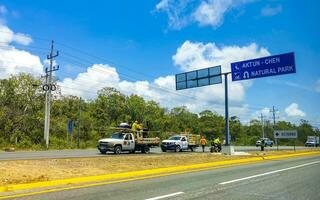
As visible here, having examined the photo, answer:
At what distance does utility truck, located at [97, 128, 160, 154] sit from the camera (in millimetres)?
31516

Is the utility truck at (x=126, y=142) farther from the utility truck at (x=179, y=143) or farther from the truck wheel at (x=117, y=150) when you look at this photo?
the utility truck at (x=179, y=143)

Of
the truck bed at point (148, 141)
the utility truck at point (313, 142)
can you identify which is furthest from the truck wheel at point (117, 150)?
Result: the utility truck at point (313, 142)

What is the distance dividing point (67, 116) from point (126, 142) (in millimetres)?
40917

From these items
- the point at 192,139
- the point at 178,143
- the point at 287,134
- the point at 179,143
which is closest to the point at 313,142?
the point at 287,134

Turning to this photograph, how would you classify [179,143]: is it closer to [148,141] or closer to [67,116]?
[148,141]

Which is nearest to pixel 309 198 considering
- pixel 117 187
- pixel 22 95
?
pixel 117 187

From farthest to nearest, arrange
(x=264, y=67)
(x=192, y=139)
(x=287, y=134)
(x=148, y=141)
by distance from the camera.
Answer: (x=287, y=134) → (x=192, y=139) → (x=148, y=141) → (x=264, y=67)

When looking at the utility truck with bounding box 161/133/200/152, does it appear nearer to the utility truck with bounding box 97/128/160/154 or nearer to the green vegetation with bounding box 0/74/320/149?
the utility truck with bounding box 97/128/160/154

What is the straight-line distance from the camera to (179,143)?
1564 inches

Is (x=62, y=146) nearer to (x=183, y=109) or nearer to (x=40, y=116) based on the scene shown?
(x=40, y=116)

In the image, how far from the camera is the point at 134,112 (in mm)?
83250

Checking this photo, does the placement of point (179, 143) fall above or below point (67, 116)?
below

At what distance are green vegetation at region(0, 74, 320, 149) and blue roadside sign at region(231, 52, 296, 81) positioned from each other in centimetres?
2450

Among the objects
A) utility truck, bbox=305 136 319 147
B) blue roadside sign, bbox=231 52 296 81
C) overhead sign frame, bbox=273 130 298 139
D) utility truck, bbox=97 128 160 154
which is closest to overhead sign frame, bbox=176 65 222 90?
blue roadside sign, bbox=231 52 296 81
